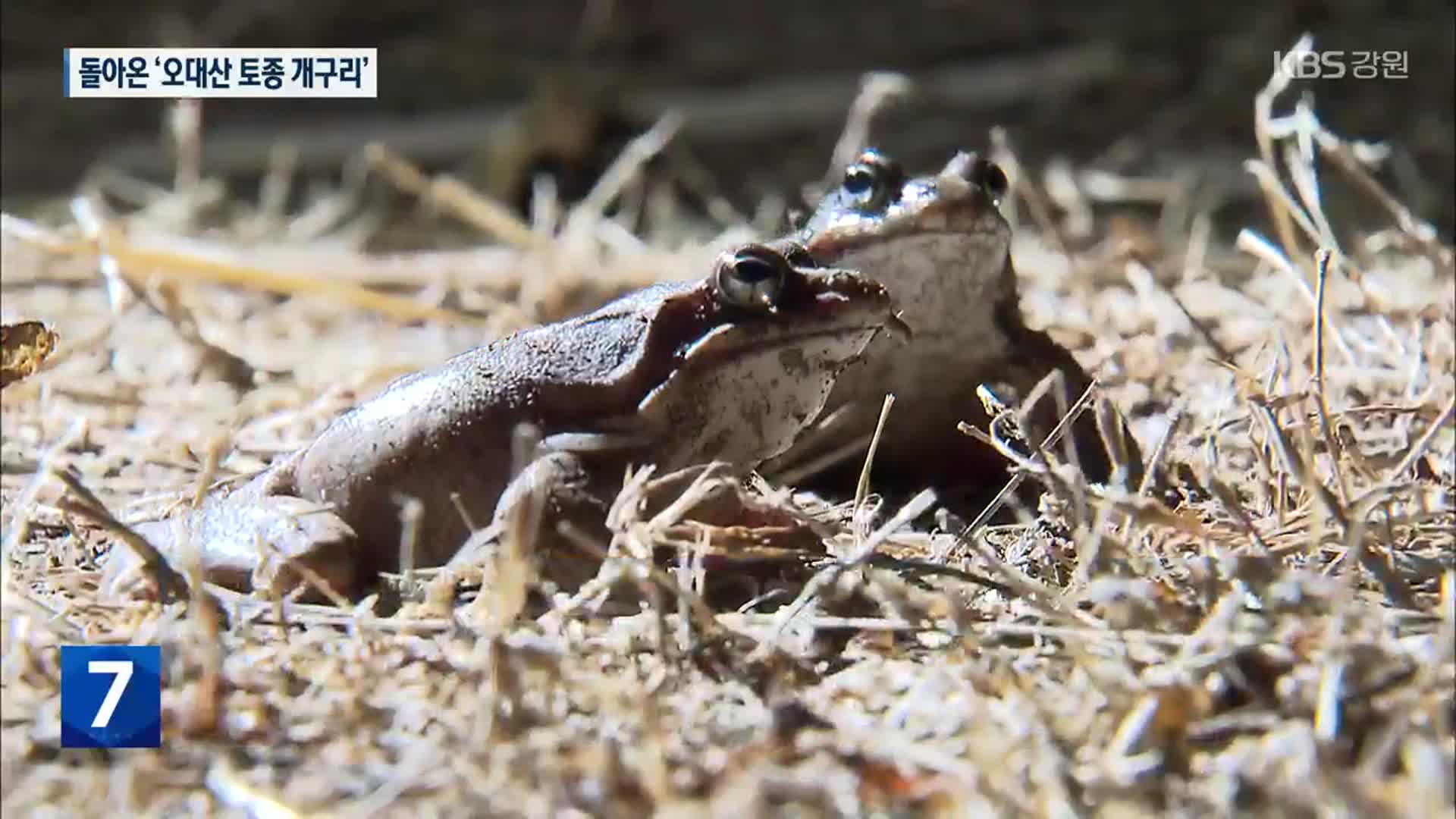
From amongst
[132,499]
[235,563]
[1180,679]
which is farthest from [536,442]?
[1180,679]

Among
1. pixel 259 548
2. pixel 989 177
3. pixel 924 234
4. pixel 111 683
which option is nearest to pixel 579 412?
pixel 259 548

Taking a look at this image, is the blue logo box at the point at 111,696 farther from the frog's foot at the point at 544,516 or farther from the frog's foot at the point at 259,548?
the frog's foot at the point at 544,516

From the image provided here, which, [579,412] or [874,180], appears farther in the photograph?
[874,180]

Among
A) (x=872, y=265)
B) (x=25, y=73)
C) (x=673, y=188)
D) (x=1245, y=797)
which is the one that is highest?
(x=25, y=73)

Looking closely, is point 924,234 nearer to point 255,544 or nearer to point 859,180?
point 859,180

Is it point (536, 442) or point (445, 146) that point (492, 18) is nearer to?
point (445, 146)

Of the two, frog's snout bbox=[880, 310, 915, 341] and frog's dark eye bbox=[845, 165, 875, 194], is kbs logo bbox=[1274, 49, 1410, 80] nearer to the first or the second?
frog's dark eye bbox=[845, 165, 875, 194]
